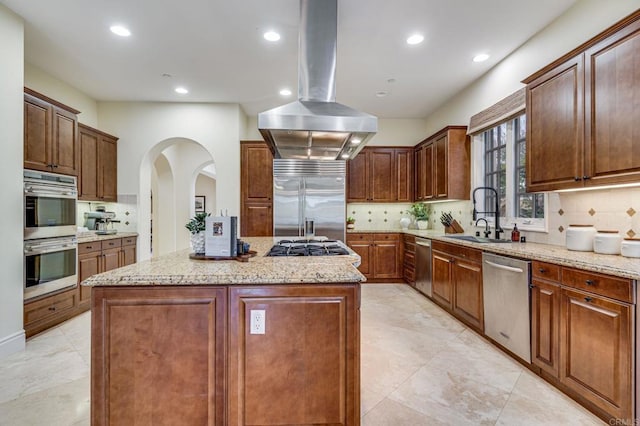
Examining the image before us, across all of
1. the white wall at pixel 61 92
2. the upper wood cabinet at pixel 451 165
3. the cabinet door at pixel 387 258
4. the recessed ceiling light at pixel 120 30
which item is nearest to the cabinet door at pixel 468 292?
the upper wood cabinet at pixel 451 165

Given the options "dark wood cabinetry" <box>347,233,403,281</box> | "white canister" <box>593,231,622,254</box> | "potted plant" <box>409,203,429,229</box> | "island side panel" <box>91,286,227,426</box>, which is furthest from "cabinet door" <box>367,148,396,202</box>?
"island side panel" <box>91,286,227,426</box>

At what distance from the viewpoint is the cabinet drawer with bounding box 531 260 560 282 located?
209 cm

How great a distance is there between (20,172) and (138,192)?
209 centimetres

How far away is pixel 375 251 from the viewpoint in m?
5.23

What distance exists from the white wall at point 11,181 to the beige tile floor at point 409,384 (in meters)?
0.30

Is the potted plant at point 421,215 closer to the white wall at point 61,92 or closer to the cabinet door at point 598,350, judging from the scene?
the cabinet door at point 598,350

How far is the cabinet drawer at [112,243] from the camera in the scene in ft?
13.4

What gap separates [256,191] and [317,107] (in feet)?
10.1

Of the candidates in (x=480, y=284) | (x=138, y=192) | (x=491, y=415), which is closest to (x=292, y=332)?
(x=491, y=415)

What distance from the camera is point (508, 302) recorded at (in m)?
2.57

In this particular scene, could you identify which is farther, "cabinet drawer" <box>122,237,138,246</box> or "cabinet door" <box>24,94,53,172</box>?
"cabinet drawer" <box>122,237,138,246</box>

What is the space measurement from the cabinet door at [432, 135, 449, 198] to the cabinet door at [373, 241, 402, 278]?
3.88ft

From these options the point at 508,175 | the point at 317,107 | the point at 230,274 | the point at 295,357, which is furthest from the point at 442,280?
the point at 230,274

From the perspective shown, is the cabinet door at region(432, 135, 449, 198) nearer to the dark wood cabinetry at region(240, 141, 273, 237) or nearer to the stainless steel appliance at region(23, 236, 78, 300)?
Result: the dark wood cabinetry at region(240, 141, 273, 237)
